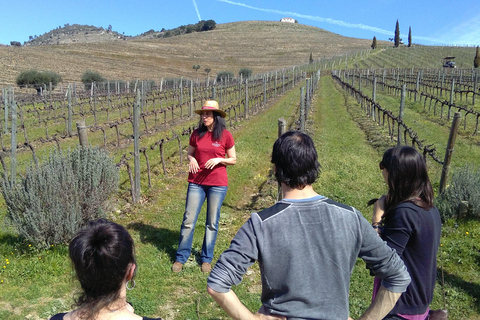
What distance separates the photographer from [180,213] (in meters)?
6.02

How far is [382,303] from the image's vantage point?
5.71 feet

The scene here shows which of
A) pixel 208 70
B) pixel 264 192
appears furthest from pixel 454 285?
pixel 208 70

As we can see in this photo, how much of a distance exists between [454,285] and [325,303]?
316cm

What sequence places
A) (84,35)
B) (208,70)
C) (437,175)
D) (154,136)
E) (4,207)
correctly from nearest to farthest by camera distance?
(4,207) < (437,175) < (154,136) < (208,70) < (84,35)

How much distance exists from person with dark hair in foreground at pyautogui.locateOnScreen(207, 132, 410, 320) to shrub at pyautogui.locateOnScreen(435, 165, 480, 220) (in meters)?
4.39

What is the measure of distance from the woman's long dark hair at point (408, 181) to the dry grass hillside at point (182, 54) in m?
40.6

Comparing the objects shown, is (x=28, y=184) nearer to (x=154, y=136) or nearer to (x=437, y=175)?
(x=437, y=175)

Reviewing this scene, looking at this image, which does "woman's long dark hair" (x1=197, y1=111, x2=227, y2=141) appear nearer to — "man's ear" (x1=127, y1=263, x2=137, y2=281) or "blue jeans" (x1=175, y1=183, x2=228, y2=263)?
"blue jeans" (x1=175, y1=183, x2=228, y2=263)

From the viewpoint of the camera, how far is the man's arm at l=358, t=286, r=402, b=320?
1.71m

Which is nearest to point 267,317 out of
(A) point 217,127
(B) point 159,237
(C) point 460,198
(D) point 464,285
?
(A) point 217,127

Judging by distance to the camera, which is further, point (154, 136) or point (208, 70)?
point (208, 70)

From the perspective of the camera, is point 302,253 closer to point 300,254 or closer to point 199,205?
point 300,254

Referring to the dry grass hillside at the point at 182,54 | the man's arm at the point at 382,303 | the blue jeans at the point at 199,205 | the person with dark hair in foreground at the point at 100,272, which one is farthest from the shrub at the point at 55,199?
the dry grass hillside at the point at 182,54

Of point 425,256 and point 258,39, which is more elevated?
point 258,39
